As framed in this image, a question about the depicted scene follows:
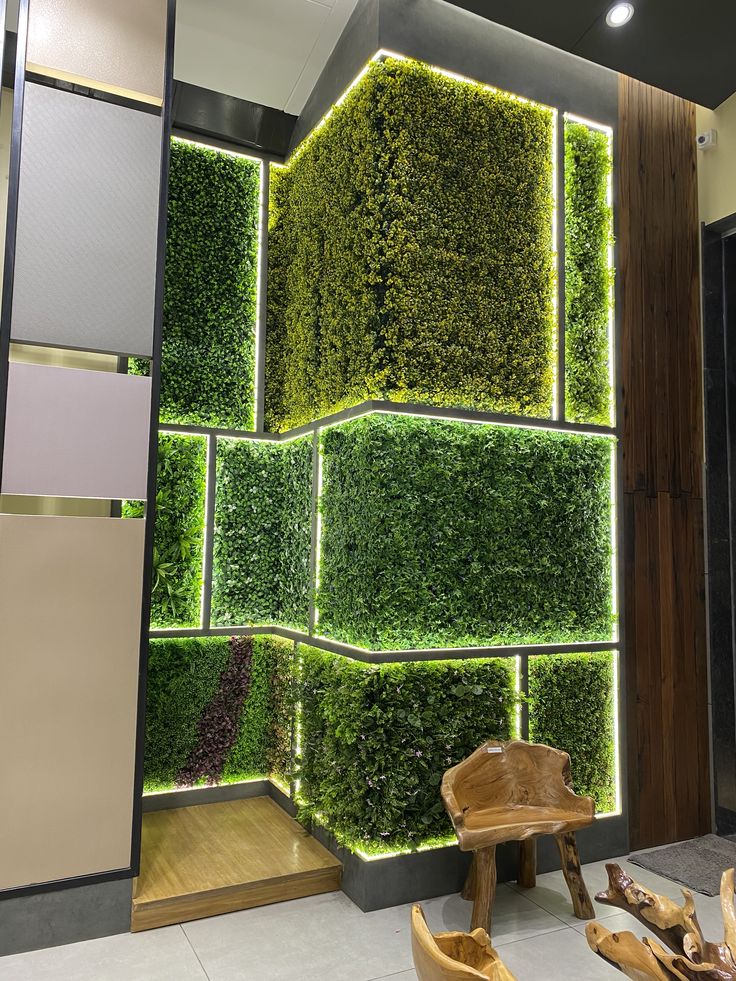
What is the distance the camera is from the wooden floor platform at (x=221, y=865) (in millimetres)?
3273

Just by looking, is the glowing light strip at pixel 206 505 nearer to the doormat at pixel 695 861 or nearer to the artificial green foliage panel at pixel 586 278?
the artificial green foliage panel at pixel 586 278

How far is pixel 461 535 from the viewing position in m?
3.67

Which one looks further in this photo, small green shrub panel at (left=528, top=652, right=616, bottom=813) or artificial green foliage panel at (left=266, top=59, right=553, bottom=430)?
small green shrub panel at (left=528, top=652, right=616, bottom=813)

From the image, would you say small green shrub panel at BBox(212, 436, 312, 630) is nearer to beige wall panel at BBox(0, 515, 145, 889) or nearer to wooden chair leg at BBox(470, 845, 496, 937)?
beige wall panel at BBox(0, 515, 145, 889)

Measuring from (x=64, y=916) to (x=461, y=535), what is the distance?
91.2 inches

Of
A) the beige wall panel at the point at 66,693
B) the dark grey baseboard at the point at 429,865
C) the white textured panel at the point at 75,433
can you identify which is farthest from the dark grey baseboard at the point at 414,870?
the white textured panel at the point at 75,433

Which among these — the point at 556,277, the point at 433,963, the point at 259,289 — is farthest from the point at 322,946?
the point at 259,289

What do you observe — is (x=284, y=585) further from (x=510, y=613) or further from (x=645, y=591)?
(x=645, y=591)

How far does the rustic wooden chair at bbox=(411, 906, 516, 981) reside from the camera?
131cm

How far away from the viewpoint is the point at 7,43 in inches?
159

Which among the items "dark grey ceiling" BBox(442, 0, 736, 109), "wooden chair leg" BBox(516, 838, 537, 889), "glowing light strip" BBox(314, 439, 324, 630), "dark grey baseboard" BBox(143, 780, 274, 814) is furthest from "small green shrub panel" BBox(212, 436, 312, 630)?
"dark grey ceiling" BBox(442, 0, 736, 109)

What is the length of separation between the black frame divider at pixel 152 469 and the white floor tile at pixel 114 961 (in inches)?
11.0

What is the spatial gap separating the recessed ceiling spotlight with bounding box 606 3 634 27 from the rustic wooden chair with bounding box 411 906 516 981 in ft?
13.4

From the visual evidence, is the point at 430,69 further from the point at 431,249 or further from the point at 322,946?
the point at 322,946
